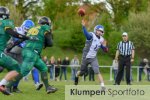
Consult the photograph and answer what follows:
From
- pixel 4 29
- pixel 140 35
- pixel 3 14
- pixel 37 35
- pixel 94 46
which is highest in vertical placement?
pixel 3 14

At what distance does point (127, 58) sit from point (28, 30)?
507cm

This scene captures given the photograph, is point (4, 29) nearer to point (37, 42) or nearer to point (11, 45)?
point (37, 42)

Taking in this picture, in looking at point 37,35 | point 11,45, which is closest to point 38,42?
point 37,35

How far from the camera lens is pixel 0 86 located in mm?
11836

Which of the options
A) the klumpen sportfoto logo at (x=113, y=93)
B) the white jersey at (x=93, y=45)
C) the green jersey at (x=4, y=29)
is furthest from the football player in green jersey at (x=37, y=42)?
the klumpen sportfoto logo at (x=113, y=93)

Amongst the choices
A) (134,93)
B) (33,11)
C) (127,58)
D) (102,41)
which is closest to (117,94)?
(134,93)

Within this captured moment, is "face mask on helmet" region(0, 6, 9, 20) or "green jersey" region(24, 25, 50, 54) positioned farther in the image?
"green jersey" region(24, 25, 50, 54)

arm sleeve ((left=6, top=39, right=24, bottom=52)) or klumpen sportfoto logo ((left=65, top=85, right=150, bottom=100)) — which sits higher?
arm sleeve ((left=6, top=39, right=24, bottom=52))

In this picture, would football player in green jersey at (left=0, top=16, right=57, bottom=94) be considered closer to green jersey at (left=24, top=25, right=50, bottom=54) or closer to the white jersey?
green jersey at (left=24, top=25, right=50, bottom=54)

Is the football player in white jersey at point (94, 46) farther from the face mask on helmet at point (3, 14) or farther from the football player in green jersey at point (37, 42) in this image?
the face mask on helmet at point (3, 14)

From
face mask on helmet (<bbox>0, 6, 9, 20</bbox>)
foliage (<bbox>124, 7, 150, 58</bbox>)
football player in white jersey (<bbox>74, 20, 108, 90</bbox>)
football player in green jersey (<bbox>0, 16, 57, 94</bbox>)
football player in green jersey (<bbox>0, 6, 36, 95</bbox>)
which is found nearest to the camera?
football player in green jersey (<bbox>0, 6, 36, 95</bbox>)

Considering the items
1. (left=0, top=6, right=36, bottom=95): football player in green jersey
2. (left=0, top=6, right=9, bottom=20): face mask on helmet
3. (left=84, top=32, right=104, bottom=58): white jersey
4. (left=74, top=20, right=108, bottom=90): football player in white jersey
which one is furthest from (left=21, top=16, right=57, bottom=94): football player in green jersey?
(left=84, top=32, right=104, bottom=58): white jersey

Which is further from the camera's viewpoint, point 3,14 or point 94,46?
point 94,46

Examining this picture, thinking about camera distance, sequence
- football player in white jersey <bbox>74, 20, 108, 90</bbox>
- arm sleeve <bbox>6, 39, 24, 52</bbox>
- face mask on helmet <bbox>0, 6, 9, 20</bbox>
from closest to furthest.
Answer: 1. face mask on helmet <bbox>0, 6, 9, 20</bbox>
2. arm sleeve <bbox>6, 39, 24, 52</bbox>
3. football player in white jersey <bbox>74, 20, 108, 90</bbox>
